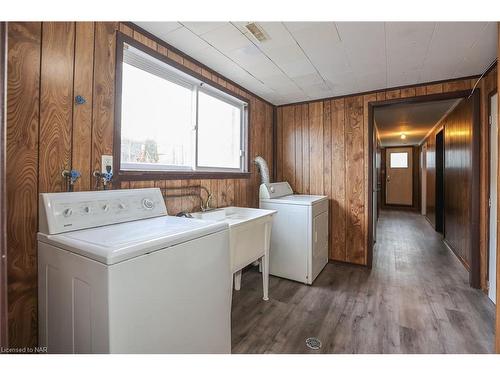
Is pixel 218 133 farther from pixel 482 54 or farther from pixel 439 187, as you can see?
pixel 439 187

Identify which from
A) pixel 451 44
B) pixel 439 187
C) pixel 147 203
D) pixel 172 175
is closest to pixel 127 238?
pixel 147 203

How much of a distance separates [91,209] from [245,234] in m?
1.00

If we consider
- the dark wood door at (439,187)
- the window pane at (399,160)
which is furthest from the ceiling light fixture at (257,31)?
the window pane at (399,160)

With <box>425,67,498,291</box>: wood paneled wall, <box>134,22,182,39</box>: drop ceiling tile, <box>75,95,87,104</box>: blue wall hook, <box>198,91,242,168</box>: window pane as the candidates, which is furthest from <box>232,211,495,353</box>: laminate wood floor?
<box>134,22,182,39</box>: drop ceiling tile

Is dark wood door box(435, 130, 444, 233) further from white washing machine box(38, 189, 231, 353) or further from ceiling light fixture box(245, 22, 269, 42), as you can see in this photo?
white washing machine box(38, 189, 231, 353)

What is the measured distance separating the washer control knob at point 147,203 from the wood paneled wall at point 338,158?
2.33 metres

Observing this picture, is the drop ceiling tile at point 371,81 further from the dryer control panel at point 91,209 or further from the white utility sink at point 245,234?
the dryer control panel at point 91,209

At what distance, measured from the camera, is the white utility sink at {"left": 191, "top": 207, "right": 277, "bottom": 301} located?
1.74 metres

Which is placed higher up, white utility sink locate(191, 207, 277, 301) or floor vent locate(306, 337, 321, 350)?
white utility sink locate(191, 207, 277, 301)

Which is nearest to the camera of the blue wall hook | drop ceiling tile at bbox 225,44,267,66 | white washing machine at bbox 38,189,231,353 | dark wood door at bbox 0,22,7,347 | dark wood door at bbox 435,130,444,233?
dark wood door at bbox 0,22,7,347

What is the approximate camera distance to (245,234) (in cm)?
185

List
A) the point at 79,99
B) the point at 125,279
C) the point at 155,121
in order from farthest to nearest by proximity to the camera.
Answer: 1. the point at 155,121
2. the point at 79,99
3. the point at 125,279
